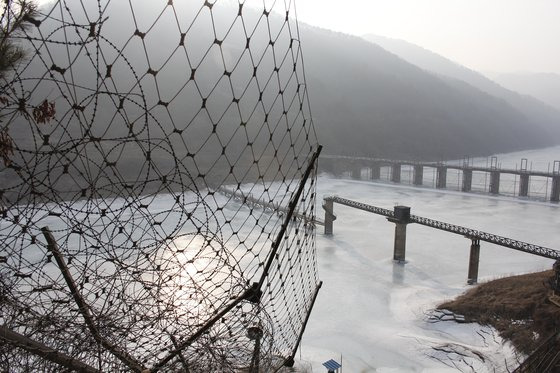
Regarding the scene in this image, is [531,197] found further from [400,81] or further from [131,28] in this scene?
[400,81]

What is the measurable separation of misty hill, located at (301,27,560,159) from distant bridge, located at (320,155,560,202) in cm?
483

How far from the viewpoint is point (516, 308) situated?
6.80 meters

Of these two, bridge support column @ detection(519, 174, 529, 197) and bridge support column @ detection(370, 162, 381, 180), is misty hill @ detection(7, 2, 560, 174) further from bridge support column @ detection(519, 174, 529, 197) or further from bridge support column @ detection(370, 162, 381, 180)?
bridge support column @ detection(519, 174, 529, 197)

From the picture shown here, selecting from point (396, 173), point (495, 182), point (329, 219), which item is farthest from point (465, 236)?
point (396, 173)

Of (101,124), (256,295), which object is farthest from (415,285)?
(101,124)

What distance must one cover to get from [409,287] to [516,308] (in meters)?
1.85

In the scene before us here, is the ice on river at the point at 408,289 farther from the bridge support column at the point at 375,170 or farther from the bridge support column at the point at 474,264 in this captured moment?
the bridge support column at the point at 375,170

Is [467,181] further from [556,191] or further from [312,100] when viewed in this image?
[312,100]

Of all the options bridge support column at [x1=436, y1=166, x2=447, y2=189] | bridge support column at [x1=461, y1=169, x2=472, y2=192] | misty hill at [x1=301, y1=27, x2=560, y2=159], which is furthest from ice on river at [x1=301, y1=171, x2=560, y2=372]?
misty hill at [x1=301, y1=27, x2=560, y2=159]

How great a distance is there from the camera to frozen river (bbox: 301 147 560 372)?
5.65 metres

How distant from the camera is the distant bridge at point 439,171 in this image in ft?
63.1

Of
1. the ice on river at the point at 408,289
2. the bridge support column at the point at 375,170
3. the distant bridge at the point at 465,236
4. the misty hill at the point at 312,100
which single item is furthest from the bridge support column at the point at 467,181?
the distant bridge at the point at 465,236

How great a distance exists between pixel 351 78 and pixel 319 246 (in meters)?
30.8

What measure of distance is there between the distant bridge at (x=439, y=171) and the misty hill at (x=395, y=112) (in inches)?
190
